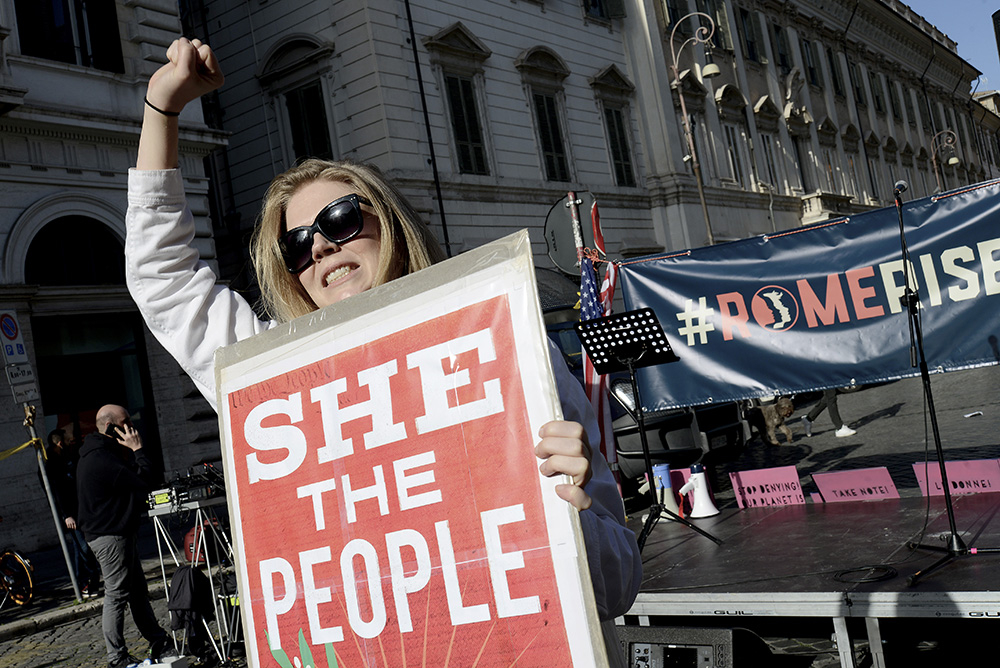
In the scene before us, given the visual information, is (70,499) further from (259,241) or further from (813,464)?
(259,241)

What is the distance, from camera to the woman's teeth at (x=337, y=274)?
188 cm

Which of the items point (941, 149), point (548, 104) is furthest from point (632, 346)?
point (941, 149)

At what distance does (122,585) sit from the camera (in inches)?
269

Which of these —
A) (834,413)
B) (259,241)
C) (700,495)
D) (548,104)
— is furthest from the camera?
(548,104)

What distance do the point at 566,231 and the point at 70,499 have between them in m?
6.69

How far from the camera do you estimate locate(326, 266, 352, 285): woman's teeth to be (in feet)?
6.17

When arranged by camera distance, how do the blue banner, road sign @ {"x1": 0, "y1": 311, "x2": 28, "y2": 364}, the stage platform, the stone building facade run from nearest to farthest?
the stage platform < the blue banner < road sign @ {"x1": 0, "y1": 311, "x2": 28, "y2": 364} < the stone building facade

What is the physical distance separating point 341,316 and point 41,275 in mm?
13385

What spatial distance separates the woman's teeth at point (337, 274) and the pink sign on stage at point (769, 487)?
5.54m

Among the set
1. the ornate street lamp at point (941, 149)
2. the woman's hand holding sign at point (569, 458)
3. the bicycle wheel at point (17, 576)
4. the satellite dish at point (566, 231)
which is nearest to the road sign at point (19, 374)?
the bicycle wheel at point (17, 576)

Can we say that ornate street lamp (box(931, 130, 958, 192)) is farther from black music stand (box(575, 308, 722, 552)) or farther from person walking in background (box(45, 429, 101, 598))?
black music stand (box(575, 308, 722, 552))

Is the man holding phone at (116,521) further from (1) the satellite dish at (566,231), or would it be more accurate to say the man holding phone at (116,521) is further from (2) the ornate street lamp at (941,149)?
(2) the ornate street lamp at (941,149)

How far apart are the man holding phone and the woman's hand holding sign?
20.9 ft

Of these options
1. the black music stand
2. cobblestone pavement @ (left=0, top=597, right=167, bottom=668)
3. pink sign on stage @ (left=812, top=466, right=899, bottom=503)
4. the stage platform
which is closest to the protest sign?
the stage platform
